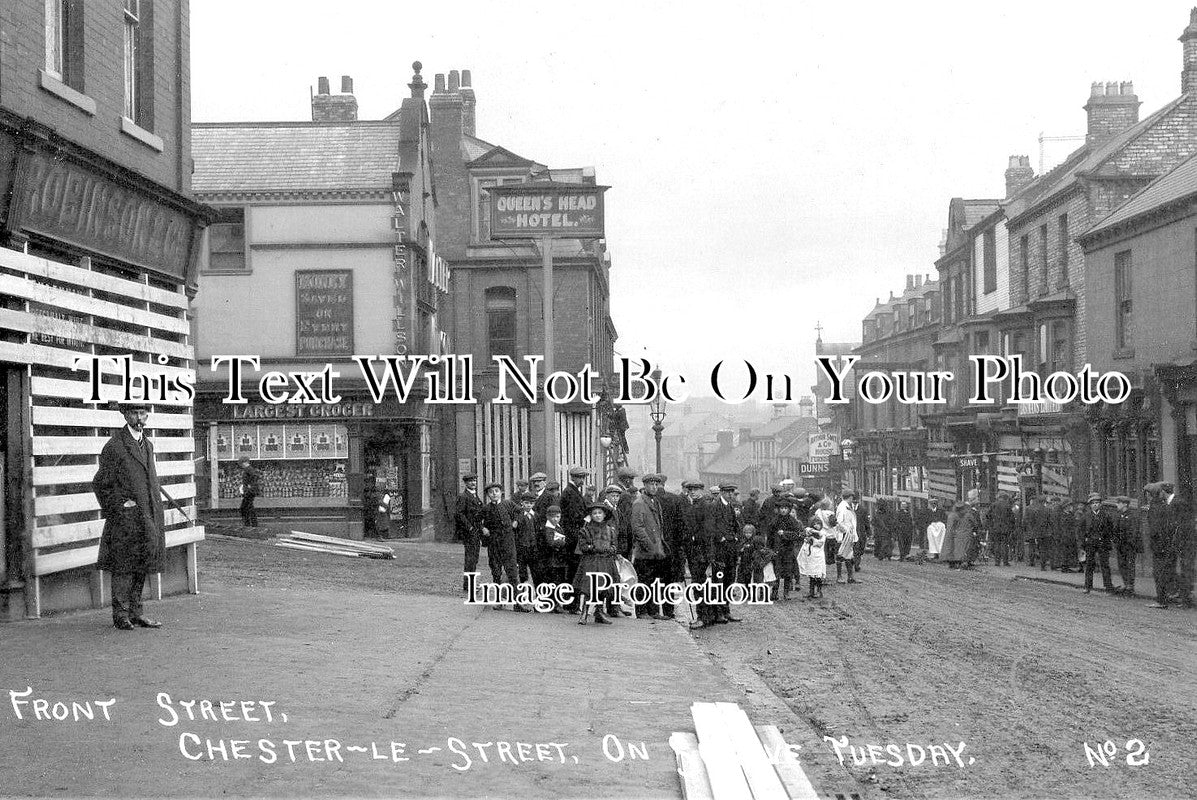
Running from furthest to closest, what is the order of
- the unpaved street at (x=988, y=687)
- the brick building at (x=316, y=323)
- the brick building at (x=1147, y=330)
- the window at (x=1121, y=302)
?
1. the brick building at (x=316, y=323)
2. the window at (x=1121, y=302)
3. the brick building at (x=1147, y=330)
4. the unpaved street at (x=988, y=687)

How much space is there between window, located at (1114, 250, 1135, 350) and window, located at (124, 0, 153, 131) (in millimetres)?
22109

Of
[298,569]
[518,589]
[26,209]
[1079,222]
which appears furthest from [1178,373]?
[26,209]

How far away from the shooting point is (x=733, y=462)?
381ft

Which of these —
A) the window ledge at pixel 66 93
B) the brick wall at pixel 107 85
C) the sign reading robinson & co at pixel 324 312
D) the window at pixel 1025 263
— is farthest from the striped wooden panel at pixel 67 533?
the window at pixel 1025 263

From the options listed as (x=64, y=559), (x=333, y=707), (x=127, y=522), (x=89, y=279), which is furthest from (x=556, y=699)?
(x=89, y=279)

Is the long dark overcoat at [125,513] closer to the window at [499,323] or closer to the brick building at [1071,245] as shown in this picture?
the brick building at [1071,245]

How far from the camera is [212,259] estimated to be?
104 feet

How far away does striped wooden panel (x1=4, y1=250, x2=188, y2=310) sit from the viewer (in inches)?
428

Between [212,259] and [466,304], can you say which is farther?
[466,304]

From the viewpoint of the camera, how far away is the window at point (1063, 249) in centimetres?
3484

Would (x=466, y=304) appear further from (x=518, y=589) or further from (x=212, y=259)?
(x=518, y=589)

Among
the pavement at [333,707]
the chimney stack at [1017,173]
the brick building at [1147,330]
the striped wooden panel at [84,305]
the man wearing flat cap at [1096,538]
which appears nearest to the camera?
the pavement at [333,707]

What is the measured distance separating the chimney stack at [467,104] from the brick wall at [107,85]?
30660mm

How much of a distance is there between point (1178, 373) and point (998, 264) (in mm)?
18585
